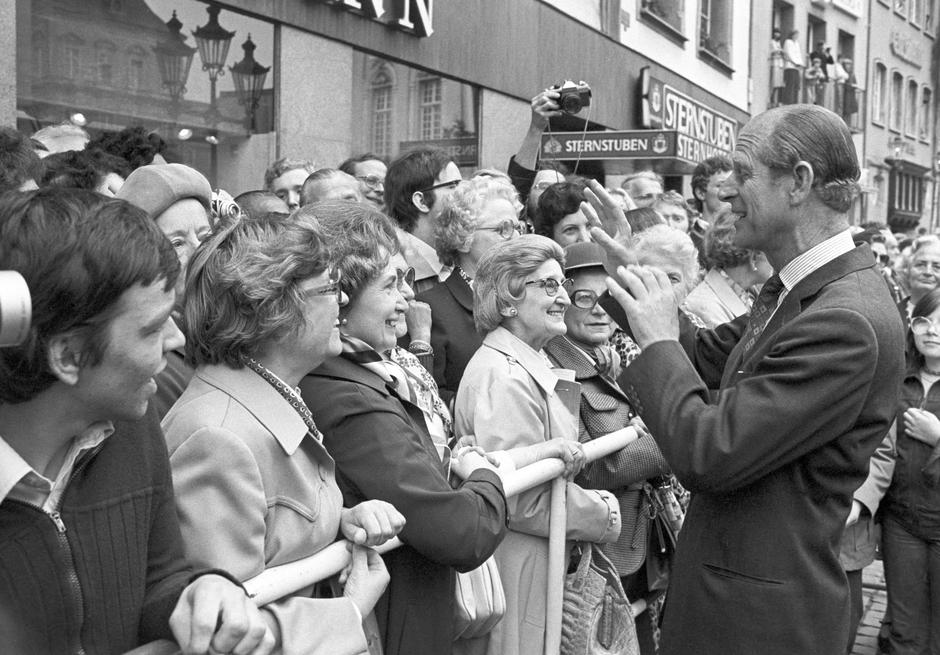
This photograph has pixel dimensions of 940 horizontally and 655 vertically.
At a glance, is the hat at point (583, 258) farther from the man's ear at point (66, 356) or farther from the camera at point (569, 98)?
the man's ear at point (66, 356)

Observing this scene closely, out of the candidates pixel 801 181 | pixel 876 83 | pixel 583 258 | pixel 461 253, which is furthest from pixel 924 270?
pixel 876 83

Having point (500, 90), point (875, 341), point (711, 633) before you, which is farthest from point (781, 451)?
point (500, 90)

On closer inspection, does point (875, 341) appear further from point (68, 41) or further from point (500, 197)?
point (68, 41)

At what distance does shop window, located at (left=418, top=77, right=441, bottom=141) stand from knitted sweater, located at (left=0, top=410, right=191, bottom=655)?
9.08 meters

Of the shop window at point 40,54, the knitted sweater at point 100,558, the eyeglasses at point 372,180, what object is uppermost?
the shop window at point 40,54

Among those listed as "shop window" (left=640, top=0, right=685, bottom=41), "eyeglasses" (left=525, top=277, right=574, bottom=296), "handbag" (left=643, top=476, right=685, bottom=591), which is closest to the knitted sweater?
"eyeglasses" (left=525, top=277, right=574, bottom=296)

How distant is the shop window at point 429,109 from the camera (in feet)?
35.3

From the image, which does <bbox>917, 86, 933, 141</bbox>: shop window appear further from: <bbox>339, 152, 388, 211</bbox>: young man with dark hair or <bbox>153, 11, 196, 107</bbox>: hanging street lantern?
<bbox>339, 152, 388, 211</bbox>: young man with dark hair

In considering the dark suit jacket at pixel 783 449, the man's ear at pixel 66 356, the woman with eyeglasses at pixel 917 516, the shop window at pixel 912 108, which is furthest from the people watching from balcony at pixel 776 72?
the man's ear at pixel 66 356

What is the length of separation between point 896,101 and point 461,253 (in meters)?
31.1

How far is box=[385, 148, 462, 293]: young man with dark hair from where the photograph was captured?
526cm

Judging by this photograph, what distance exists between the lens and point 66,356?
1740 mm

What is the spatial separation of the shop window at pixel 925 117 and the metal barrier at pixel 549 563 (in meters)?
34.3

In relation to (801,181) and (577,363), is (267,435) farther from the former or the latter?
(577,363)
